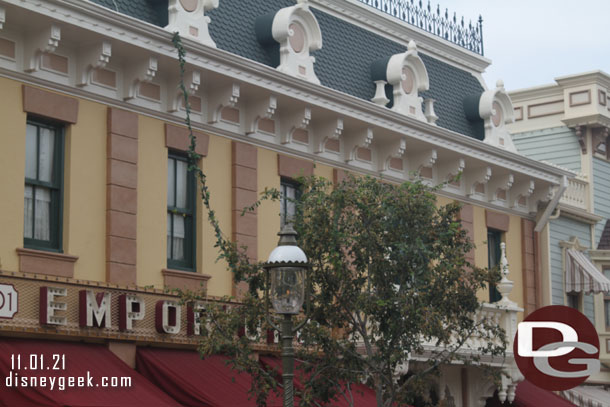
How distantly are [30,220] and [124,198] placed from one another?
166cm

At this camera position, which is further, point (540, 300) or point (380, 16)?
point (540, 300)

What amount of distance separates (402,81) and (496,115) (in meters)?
3.88

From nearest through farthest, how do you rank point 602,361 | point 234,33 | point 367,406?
point 367,406 < point 234,33 < point 602,361

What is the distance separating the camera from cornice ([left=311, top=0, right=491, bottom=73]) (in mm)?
23719

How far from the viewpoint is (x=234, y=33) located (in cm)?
2030

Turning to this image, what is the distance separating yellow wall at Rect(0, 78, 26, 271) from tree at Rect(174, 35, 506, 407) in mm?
2596

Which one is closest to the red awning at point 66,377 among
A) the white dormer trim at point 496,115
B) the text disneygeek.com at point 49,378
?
the text disneygeek.com at point 49,378

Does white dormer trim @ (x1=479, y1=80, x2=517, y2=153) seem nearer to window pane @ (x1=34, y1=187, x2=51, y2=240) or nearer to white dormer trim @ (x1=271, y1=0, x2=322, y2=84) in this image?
white dormer trim @ (x1=271, y1=0, x2=322, y2=84)

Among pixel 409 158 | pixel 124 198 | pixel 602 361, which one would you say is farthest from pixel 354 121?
pixel 602 361

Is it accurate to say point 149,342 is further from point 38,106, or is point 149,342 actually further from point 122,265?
point 38,106

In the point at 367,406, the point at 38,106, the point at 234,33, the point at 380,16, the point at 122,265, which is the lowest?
the point at 367,406

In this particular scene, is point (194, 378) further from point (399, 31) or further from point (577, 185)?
point (577, 185)

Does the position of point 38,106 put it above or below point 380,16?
below

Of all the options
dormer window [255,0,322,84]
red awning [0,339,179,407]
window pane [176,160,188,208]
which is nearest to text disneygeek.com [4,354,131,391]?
red awning [0,339,179,407]
